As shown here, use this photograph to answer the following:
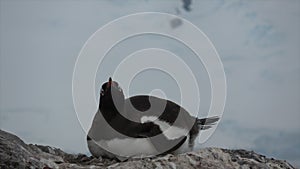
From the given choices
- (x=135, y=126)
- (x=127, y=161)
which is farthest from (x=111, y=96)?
(x=127, y=161)

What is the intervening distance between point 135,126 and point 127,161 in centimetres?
59

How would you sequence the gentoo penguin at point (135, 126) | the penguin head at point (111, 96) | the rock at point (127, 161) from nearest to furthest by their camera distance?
Result: the rock at point (127, 161), the gentoo penguin at point (135, 126), the penguin head at point (111, 96)

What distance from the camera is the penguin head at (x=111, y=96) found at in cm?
591

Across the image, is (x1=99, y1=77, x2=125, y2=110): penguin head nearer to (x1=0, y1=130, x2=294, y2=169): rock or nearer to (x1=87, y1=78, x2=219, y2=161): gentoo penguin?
(x1=87, y1=78, x2=219, y2=161): gentoo penguin

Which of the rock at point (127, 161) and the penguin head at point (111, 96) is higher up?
the penguin head at point (111, 96)

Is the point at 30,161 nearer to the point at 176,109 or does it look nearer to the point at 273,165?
the point at 176,109

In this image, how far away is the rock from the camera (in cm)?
482

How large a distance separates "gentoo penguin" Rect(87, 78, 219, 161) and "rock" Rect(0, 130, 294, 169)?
232 millimetres

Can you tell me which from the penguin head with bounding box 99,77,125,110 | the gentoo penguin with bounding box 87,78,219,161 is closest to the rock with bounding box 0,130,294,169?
the gentoo penguin with bounding box 87,78,219,161

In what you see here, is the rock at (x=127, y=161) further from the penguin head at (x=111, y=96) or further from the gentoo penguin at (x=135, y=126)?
the penguin head at (x=111, y=96)

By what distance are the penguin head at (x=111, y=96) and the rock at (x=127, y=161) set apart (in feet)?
2.22

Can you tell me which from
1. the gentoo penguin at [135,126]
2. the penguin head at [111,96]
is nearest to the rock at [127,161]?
the gentoo penguin at [135,126]

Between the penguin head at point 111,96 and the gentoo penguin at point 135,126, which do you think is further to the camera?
the penguin head at point 111,96

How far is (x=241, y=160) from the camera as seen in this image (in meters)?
5.93
